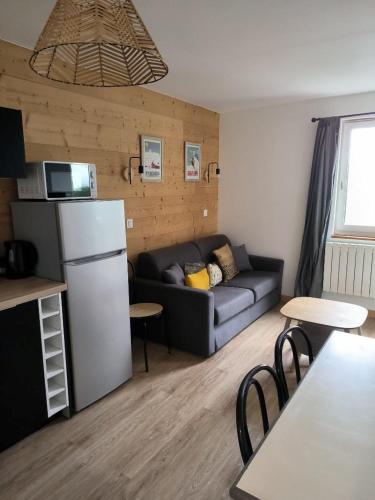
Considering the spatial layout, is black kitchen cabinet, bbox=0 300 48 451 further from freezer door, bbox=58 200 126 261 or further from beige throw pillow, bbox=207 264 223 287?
beige throw pillow, bbox=207 264 223 287

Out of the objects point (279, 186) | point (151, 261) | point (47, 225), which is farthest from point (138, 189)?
point (279, 186)

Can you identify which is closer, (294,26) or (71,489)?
(71,489)

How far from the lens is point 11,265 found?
2180 millimetres

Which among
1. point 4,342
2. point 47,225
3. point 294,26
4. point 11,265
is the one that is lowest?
point 4,342

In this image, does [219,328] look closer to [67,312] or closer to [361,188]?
[67,312]

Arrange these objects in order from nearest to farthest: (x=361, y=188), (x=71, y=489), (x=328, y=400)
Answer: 1. (x=328, y=400)
2. (x=71, y=489)
3. (x=361, y=188)

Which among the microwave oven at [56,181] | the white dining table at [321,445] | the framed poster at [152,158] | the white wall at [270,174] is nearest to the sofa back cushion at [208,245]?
the white wall at [270,174]

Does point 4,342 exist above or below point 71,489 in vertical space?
above

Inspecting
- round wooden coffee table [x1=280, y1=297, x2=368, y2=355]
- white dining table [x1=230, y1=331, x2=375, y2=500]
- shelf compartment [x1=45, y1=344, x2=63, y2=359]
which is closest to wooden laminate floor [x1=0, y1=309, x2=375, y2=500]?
shelf compartment [x1=45, y1=344, x2=63, y2=359]

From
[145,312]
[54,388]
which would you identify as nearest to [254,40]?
[145,312]

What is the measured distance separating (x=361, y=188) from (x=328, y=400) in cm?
330

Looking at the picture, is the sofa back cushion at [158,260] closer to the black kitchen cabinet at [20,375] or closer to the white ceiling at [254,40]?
the black kitchen cabinet at [20,375]

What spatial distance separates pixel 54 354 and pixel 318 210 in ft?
10.6

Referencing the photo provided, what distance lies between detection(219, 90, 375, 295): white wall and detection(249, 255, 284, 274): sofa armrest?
6.8 inches
